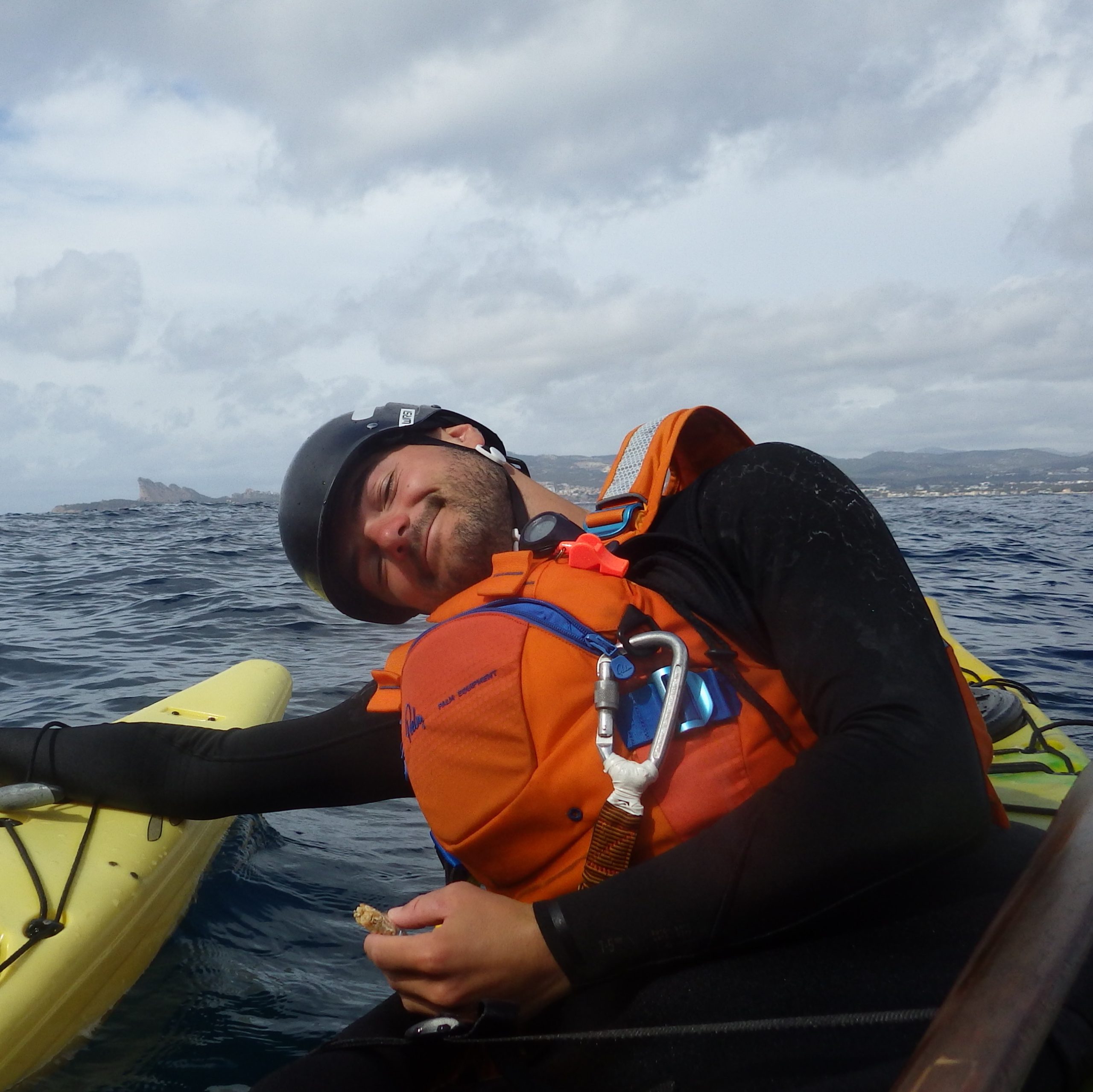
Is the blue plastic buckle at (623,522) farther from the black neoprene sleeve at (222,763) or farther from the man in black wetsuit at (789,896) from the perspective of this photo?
the black neoprene sleeve at (222,763)

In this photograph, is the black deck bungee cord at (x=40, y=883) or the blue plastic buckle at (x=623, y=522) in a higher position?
the blue plastic buckle at (x=623, y=522)

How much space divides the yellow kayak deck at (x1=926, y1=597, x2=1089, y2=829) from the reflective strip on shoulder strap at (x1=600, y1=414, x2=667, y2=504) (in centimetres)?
108

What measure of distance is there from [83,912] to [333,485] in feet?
4.99

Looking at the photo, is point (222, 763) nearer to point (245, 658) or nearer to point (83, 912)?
point (83, 912)

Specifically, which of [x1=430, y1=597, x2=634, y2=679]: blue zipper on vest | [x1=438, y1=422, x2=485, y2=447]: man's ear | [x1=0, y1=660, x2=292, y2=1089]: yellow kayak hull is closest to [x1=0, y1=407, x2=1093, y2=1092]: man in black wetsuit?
[x1=430, y1=597, x2=634, y2=679]: blue zipper on vest

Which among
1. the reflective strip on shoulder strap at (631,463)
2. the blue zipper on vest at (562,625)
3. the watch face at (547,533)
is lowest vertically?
the blue zipper on vest at (562,625)

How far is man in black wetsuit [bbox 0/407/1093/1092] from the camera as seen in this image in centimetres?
137

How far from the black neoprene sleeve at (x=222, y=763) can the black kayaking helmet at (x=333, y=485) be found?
1.06ft

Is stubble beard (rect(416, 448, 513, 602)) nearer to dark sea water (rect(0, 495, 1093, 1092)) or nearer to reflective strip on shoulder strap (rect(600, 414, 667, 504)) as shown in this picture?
reflective strip on shoulder strap (rect(600, 414, 667, 504))

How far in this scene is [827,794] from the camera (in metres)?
1.38

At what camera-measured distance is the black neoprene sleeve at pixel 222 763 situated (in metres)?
2.62

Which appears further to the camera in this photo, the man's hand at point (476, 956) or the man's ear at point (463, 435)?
the man's ear at point (463, 435)

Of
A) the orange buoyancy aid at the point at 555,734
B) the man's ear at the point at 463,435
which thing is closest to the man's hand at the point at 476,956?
the orange buoyancy aid at the point at 555,734

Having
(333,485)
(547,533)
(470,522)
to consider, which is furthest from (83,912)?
(547,533)
